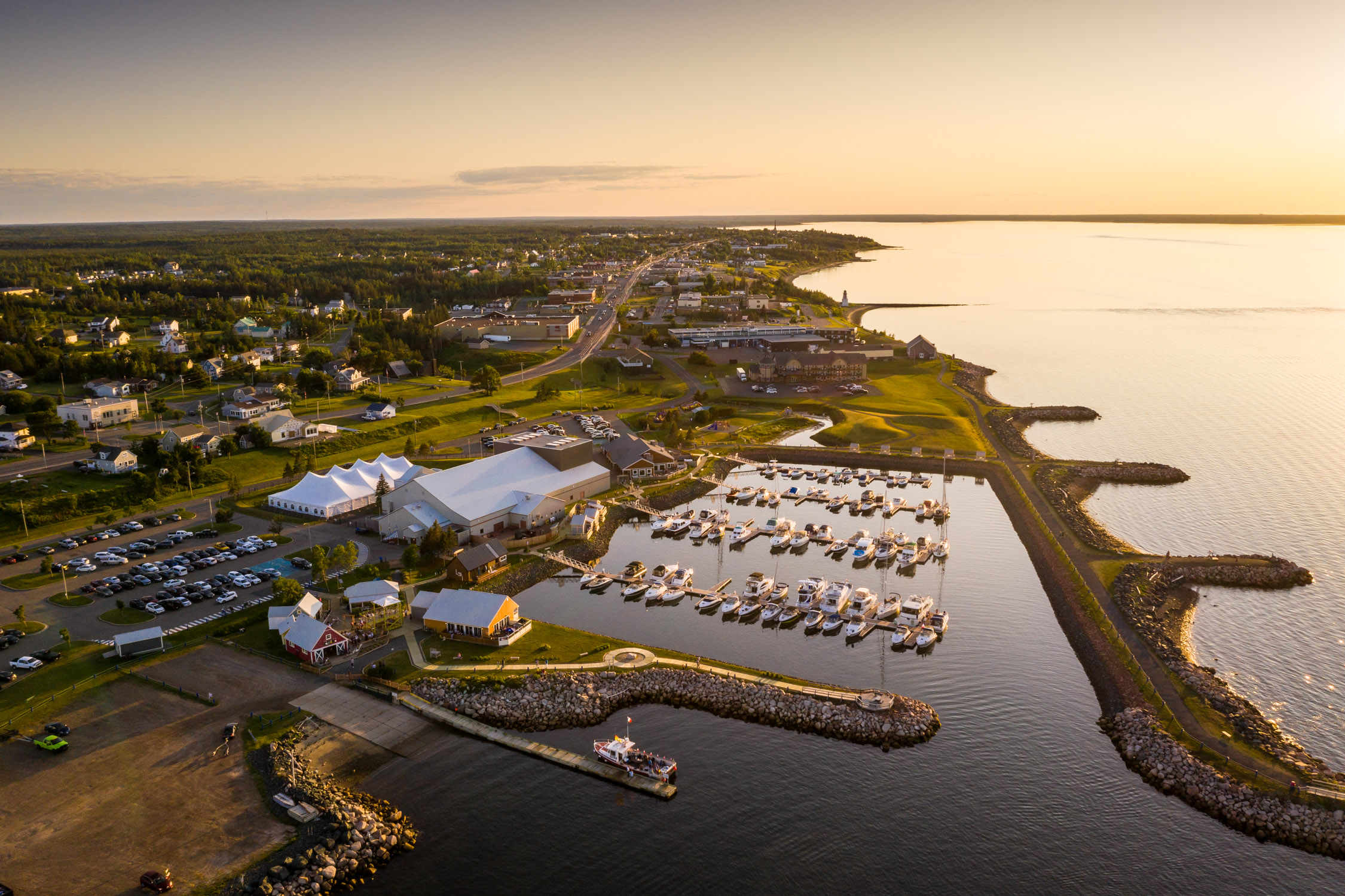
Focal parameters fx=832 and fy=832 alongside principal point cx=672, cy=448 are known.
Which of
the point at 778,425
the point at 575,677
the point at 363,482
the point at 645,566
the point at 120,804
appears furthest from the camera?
the point at 778,425

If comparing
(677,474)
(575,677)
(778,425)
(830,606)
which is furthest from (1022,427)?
(575,677)

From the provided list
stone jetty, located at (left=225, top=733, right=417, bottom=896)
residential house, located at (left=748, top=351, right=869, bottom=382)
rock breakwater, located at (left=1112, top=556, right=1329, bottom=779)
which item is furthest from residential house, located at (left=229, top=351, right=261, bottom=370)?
rock breakwater, located at (left=1112, top=556, right=1329, bottom=779)

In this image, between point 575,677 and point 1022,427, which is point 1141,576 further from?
point 1022,427

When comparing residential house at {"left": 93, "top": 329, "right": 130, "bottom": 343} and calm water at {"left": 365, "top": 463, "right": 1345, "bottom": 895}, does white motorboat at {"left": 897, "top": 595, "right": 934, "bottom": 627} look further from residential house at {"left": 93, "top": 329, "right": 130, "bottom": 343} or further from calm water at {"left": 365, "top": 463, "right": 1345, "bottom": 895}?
residential house at {"left": 93, "top": 329, "right": 130, "bottom": 343}

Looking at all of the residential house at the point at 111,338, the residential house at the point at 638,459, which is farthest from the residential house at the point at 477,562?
the residential house at the point at 111,338

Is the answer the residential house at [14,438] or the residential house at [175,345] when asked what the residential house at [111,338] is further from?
the residential house at [14,438]

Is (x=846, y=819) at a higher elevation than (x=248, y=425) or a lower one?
lower
